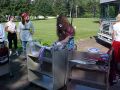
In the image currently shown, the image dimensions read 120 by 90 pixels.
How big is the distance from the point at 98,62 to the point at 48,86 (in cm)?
175

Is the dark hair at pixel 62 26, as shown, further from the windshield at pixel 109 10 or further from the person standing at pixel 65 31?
the windshield at pixel 109 10

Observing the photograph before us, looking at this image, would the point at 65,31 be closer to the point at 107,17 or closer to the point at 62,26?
the point at 62,26

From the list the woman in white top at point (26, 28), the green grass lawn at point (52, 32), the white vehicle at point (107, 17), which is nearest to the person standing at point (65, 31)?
the woman in white top at point (26, 28)

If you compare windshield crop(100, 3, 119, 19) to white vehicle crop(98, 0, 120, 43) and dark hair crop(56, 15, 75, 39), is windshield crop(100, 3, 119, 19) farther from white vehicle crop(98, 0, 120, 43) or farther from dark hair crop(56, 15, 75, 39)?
dark hair crop(56, 15, 75, 39)

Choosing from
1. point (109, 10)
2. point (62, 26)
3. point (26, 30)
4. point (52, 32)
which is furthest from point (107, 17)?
point (62, 26)

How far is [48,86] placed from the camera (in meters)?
7.77

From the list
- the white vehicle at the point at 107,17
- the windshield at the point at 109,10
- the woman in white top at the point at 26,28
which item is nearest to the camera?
the woman in white top at the point at 26,28

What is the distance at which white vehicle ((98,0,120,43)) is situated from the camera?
55.6 feet

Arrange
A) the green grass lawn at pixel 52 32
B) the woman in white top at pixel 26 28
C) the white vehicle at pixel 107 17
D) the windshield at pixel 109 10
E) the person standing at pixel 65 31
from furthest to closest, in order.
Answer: the green grass lawn at pixel 52 32 < the windshield at pixel 109 10 < the white vehicle at pixel 107 17 < the woman in white top at pixel 26 28 < the person standing at pixel 65 31

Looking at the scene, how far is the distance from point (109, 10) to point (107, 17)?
0.56 m

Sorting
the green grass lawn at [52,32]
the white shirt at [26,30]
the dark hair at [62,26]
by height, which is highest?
the dark hair at [62,26]

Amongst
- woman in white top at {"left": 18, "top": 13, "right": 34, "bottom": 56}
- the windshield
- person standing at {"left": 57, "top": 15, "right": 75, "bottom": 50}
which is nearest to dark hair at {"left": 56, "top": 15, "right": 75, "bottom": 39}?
person standing at {"left": 57, "top": 15, "right": 75, "bottom": 50}

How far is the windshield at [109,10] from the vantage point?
18869mm

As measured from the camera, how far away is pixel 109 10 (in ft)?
65.8
